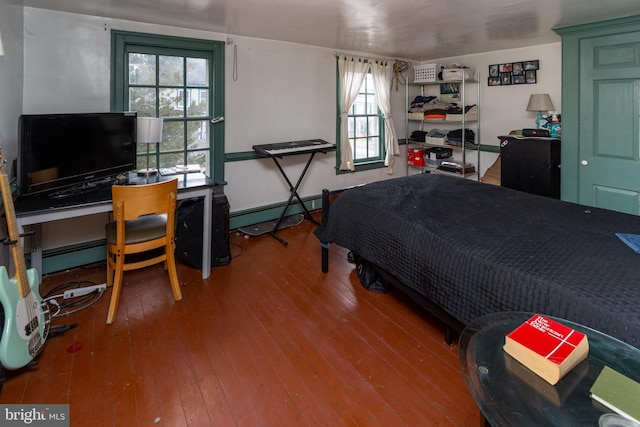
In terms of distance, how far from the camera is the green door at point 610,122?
3131 mm

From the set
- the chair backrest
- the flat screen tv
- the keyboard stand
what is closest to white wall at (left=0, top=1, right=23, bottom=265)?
the flat screen tv

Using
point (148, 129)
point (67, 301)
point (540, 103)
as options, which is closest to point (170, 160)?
point (148, 129)

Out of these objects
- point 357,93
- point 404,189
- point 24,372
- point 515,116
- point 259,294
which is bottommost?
point 24,372

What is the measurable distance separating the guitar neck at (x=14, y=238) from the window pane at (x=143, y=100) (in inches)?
67.5

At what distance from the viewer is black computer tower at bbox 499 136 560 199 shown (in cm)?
365

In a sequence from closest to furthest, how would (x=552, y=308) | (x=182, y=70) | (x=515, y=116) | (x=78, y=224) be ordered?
(x=552, y=308) → (x=78, y=224) → (x=182, y=70) → (x=515, y=116)

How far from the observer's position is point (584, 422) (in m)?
0.83

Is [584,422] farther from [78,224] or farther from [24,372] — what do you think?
[78,224]

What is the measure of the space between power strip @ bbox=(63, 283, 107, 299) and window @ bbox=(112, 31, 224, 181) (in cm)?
131

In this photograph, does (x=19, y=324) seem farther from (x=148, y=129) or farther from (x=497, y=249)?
(x=497, y=249)

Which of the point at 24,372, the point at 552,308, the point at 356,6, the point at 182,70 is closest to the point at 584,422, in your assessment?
the point at 552,308

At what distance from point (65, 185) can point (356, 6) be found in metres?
2.58

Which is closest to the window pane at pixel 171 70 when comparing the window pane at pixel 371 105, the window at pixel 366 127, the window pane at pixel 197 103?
the window pane at pixel 197 103

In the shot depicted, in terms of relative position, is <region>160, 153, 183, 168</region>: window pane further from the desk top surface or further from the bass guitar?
the bass guitar
